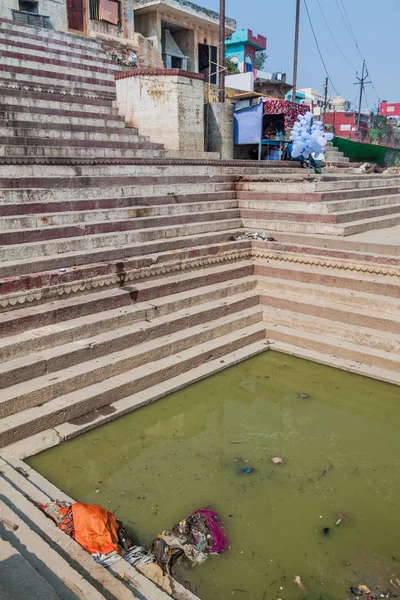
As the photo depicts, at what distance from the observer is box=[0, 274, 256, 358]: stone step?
4371mm

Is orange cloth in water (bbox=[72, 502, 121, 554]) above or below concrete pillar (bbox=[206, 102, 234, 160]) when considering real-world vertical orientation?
below

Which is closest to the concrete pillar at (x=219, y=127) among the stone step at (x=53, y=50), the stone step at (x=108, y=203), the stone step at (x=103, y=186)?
the stone step at (x=53, y=50)

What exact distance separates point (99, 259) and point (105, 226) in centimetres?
73

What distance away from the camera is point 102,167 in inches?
285

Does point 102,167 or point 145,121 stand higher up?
point 145,121

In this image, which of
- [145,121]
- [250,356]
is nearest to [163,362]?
[250,356]

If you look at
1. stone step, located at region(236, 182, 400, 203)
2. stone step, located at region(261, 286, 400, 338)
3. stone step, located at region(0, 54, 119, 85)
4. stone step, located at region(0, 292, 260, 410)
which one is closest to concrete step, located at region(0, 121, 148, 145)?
stone step, located at region(0, 54, 119, 85)

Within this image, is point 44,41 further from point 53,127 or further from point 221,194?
point 221,194

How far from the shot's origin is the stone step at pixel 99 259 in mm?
4844

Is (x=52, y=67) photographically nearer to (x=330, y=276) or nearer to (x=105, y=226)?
(x=105, y=226)

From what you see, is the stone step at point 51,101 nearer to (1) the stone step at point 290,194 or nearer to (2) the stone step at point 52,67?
(2) the stone step at point 52,67

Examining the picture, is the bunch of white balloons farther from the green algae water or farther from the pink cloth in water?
the pink cloth in water

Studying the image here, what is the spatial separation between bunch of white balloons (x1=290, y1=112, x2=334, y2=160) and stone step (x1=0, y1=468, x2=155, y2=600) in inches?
404

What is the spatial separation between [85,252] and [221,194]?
3305 mm
